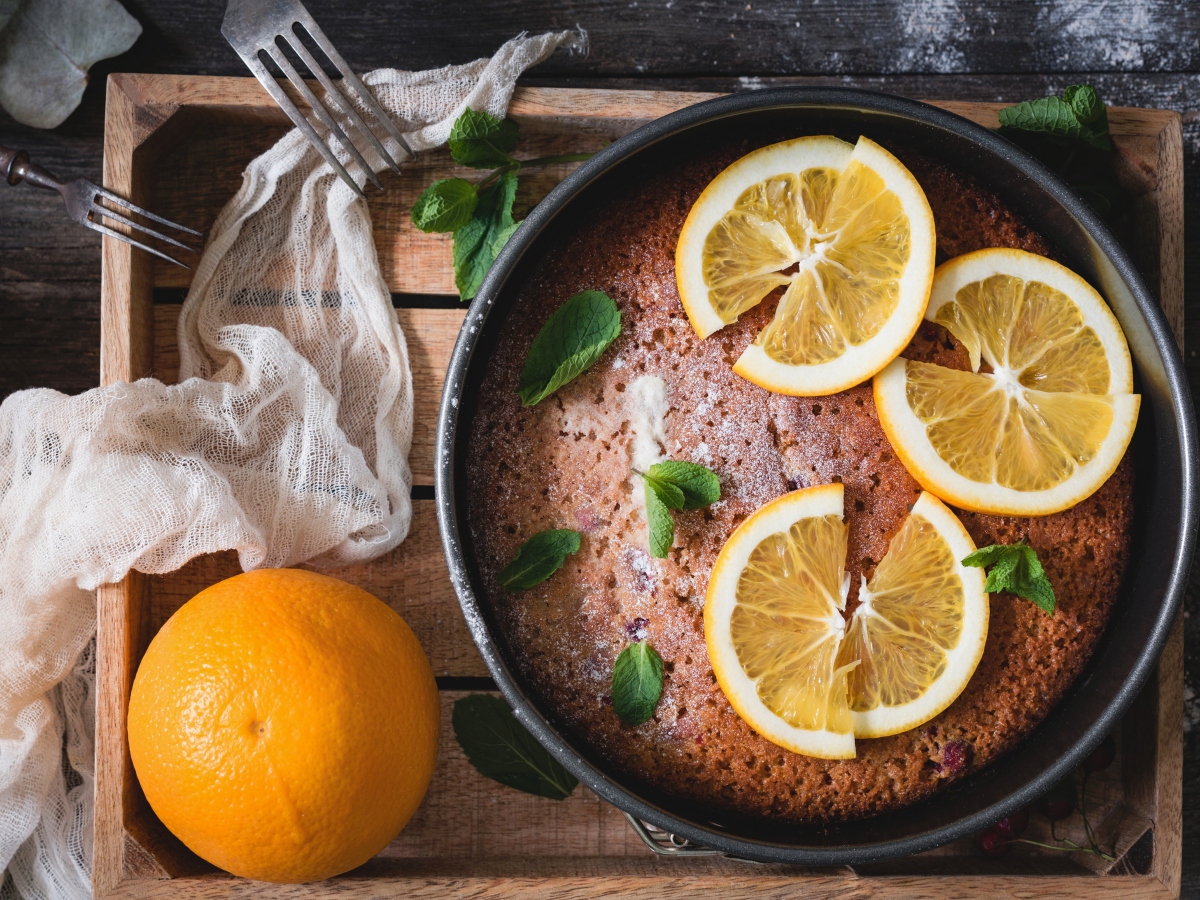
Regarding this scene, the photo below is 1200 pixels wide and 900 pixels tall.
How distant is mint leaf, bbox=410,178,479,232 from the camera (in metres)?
1.31

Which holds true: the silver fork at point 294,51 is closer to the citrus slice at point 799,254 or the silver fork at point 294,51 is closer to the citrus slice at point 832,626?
the citrus slice at point 799,254

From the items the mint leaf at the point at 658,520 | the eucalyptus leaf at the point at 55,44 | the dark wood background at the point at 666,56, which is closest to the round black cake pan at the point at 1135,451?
the mint leaf at the point at 658,520

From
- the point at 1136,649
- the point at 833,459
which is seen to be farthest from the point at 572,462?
the point at 1136,649

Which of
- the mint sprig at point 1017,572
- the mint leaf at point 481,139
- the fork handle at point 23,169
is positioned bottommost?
the mint sprig at point 1017,572

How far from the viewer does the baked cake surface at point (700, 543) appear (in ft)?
4.05

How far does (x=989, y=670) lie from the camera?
1250mm

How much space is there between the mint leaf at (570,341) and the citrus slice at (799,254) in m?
0.11

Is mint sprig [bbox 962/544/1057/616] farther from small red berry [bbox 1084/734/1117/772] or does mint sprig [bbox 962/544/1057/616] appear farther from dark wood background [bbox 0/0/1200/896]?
dark wood background [bbox 0/0/1200/896]

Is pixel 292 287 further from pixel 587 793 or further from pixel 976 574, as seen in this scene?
pixel 976 574

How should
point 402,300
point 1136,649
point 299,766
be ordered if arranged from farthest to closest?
point 402,300, point 1136,649, point 299,766

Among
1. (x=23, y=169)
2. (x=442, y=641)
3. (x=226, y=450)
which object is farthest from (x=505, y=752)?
(x=23, y=169)

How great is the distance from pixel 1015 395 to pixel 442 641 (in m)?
0.87

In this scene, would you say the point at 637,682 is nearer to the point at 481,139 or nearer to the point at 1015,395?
the point at 1015,395

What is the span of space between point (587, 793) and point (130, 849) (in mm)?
624
